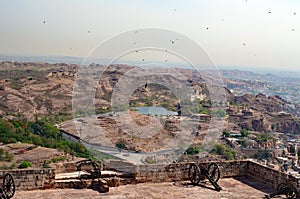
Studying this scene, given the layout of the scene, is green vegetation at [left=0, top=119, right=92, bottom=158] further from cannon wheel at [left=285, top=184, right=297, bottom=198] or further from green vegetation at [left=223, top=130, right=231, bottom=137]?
cannon wheel at [left=285, top=184, right=297, bottom=198]

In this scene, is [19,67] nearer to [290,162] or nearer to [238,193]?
[290,162]

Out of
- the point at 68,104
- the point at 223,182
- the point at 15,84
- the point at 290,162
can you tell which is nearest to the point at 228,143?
the point at 290,162

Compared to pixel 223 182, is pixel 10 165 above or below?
below

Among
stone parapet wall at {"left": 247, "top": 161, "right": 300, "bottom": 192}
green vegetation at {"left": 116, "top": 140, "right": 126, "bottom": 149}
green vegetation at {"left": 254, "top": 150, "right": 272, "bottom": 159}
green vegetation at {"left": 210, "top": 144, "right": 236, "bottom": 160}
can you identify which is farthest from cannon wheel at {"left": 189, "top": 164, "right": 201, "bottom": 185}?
green vegetation at {"left": 254, "top": 150, "right": 272, "bottom": 159}

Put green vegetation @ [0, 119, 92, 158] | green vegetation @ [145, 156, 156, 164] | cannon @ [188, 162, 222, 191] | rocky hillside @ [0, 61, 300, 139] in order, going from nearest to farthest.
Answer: cannon @ [188, 162, 222, 191], green vegetation @ [145, 156, 156, 164], green vegetation @ [0, 119, 92, 158], rocky hillside @ [0, 61, 300, 139]

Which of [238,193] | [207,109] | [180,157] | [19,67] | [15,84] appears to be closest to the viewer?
[238,193]

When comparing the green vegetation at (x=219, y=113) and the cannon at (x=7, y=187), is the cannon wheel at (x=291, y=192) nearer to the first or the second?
the cannon at (x=7, y=187)
